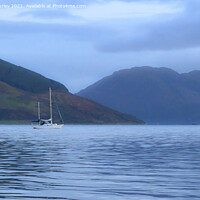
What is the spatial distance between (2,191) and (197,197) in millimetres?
8537

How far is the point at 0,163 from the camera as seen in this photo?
133 feet

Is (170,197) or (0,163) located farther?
(0,163)

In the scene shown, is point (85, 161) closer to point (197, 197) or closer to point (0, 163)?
point (0, 163)

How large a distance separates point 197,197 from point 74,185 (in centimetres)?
666

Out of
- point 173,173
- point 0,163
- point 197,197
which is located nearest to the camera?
point 197,197

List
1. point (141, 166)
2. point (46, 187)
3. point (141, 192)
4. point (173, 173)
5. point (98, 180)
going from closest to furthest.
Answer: point (141, 192) < point (46, 187) < point (98, 180) < point (173, 173) < point (141, 166)

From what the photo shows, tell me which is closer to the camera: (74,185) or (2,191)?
(2,191)

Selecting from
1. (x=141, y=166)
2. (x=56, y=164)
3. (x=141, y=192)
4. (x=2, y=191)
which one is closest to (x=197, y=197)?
(x=141, y=192)

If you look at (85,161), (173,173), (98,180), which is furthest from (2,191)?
(85,161)

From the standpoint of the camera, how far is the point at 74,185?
27281 mm

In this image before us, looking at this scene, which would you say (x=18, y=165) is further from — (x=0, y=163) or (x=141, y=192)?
(x=141, y=192)

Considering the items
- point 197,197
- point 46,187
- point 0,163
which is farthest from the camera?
point 0,163

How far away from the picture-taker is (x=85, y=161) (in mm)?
42656

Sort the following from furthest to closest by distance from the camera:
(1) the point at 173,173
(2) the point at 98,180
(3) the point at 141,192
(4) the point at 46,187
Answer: (1) the point at 173,173, (2) the point at 98,180, (4) the point at 46,187, (3) the point at 141,192
